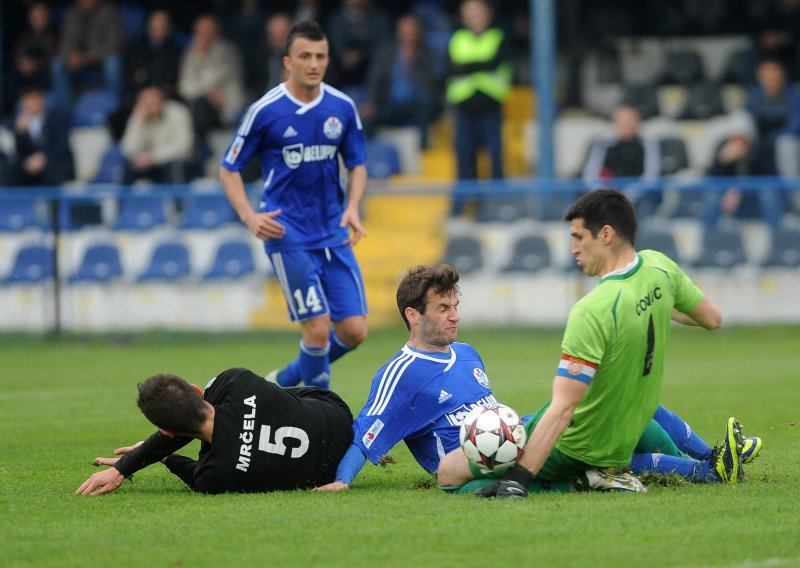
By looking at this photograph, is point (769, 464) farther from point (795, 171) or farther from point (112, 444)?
point (795, 171)

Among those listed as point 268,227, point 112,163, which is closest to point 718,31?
point 112,163

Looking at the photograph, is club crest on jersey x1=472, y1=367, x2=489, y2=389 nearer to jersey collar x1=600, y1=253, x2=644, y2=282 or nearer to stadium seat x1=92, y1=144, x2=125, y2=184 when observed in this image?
jersey collar x1=600, y1=253, x2=644, y2=282

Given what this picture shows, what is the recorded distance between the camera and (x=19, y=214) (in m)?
17.5

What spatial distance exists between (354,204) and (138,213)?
8.21 metres

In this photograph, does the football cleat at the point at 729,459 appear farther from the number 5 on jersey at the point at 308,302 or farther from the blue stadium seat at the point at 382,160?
the blue stadium seat at the point at 382,160

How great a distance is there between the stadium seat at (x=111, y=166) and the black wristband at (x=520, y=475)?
15.2 meters

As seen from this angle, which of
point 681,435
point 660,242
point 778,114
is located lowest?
point 681,435

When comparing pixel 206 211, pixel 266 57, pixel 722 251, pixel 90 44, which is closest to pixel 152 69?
pixel 90 44

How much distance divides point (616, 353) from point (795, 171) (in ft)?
43.8

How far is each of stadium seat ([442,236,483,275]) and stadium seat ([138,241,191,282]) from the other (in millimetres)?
3305

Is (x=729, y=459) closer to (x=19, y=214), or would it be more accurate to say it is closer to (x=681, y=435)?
(x=681, y=435)

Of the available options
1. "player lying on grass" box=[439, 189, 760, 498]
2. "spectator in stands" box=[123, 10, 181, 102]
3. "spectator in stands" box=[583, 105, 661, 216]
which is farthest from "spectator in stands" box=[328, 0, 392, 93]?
"player lying on grass" box=[439, 189, 760, 498]

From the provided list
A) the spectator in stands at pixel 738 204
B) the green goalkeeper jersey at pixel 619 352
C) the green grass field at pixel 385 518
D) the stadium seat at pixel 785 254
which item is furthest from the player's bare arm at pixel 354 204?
the stadium seat at pixel 785 254

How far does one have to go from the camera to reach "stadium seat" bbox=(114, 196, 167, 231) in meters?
17.4
